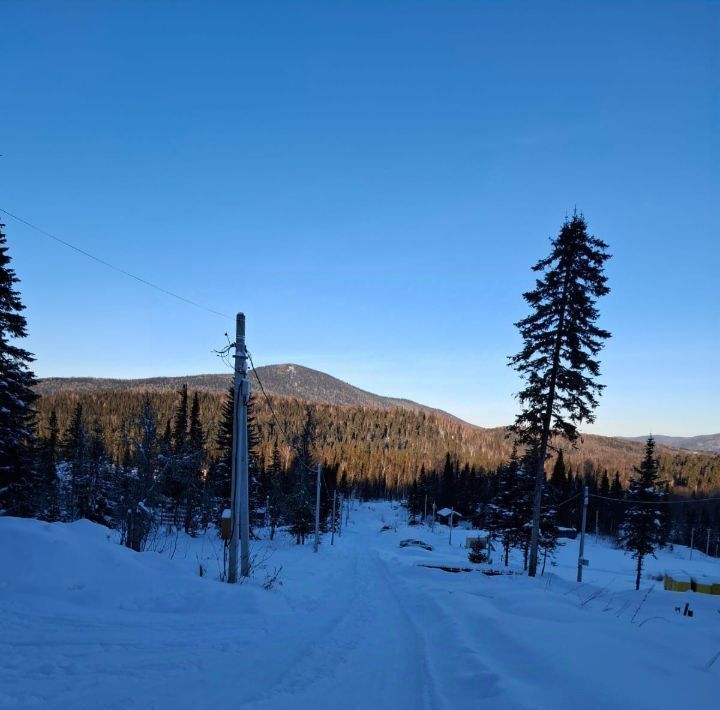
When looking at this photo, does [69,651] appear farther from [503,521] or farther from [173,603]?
[503,521]

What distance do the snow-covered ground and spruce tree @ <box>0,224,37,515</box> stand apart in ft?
36.2

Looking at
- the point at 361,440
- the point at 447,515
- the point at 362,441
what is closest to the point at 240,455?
the point at 447,515

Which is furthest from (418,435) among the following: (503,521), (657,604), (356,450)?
(657,604)

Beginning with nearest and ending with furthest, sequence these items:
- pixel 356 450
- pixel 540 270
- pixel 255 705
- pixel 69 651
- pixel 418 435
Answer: pixel 255 705 → pixel 69 651 → pixel 540 270 → pixel 356 450 → pixel 418 435

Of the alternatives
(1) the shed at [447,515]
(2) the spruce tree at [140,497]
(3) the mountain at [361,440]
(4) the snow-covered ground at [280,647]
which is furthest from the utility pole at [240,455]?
(3) the mountain at [361,440]

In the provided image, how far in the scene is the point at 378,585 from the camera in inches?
707

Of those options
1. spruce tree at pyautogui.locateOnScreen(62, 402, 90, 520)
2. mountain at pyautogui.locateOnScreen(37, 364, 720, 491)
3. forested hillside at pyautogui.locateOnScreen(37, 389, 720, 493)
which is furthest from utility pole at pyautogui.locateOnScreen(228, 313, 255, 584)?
mountain at pyautogui.locateOnScreen(37, 364, 720, 491)

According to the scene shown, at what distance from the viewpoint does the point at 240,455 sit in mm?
12797

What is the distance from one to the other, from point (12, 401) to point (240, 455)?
1293cm

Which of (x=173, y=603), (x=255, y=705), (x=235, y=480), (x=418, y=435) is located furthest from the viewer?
(x=418, y=435)

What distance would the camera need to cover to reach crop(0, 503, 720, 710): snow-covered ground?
17.0 ft

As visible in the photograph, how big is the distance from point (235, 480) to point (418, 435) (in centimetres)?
18145

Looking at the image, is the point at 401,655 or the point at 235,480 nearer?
the point at 401,655

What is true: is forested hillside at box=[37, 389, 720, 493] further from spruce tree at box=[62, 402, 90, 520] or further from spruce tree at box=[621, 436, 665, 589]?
spruce tree at box=[621, 436, 665, 589]
